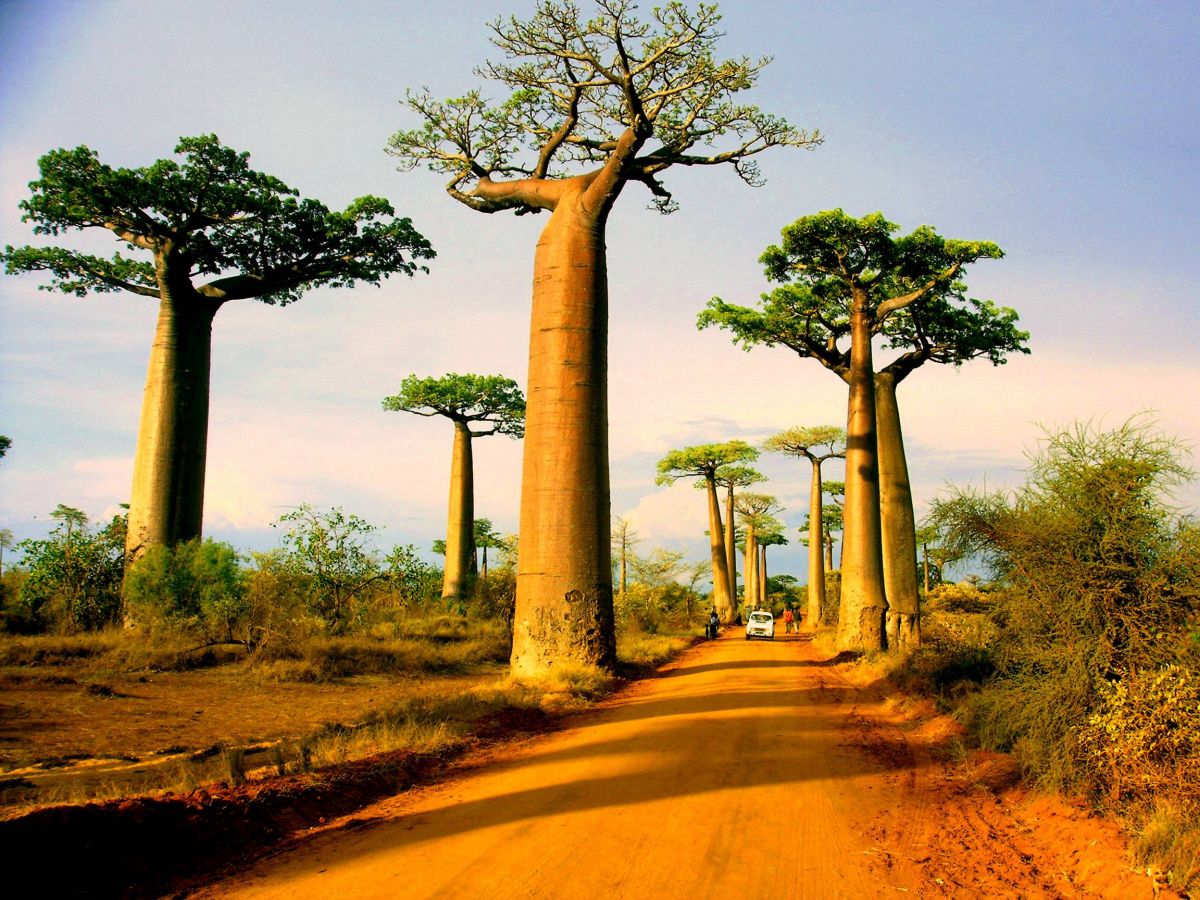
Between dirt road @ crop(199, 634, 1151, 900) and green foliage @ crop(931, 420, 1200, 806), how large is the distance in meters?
0.55

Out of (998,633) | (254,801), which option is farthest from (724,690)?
(254,801)

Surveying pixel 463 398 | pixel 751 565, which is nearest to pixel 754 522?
pixel 751 565

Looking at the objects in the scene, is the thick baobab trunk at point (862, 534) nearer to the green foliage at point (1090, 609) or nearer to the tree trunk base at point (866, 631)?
the tree trunk base at point (866, 631)

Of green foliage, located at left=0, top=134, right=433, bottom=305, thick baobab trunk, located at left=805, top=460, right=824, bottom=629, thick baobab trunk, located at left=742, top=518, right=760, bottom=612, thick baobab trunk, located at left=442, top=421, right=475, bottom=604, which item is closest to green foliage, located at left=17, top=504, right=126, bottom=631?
green foliage, located at left=0, top=134, right=433, bottom=305

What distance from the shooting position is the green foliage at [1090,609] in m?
4.27

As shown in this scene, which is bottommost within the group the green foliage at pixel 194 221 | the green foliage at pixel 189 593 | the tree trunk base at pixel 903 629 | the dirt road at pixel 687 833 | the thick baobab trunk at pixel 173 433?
the dirt road at pixel 687 833

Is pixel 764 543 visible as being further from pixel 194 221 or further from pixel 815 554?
pixel 194 221

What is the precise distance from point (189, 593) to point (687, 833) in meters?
11.2

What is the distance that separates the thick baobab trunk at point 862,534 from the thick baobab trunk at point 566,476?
5744 millimetres

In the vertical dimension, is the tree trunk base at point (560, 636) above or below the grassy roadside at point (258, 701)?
above

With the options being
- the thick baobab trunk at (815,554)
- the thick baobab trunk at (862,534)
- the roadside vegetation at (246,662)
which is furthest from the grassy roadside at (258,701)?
the thick baobab trunk at (815,554)

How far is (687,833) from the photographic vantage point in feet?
12.0

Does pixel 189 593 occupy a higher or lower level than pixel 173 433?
lower

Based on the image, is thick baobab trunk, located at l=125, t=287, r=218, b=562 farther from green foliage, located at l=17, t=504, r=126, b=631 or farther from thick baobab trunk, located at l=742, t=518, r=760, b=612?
thick baobab trunk, located at l=742, t=518, r=760, b=612
